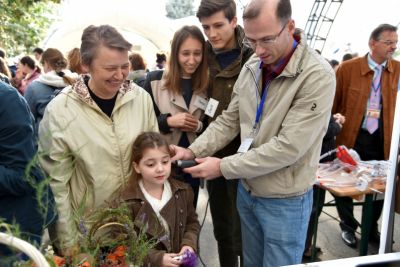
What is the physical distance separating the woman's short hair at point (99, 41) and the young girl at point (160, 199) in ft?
1.41

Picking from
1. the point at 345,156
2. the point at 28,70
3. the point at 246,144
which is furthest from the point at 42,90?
the point at 28,70

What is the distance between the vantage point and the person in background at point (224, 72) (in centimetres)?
230

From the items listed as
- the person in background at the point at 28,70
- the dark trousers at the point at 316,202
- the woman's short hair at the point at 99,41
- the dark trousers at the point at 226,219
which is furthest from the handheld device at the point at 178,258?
the person in background at the point at 28,70

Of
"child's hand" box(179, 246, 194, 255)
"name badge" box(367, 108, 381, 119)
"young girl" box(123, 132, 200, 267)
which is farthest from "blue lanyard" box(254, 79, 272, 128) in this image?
"name badge" box(367, 108, 381, 119)

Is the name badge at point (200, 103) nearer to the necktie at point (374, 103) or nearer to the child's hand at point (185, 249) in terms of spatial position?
the child's hand at point (185, 249)

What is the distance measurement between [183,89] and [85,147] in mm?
857

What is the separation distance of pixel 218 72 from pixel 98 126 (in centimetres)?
93

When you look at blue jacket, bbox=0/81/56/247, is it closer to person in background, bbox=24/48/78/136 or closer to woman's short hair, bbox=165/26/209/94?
woman's short hair, bbox=165/26/209/94

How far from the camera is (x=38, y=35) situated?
1670 cm

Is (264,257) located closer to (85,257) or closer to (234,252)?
(234,252)

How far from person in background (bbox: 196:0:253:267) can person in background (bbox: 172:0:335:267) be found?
12.8 inches

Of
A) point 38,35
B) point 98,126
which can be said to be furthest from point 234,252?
point 38,35

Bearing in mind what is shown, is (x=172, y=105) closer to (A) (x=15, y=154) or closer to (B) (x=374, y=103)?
(A) (x=15, y=154)

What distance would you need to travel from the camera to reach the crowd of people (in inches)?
65.8
